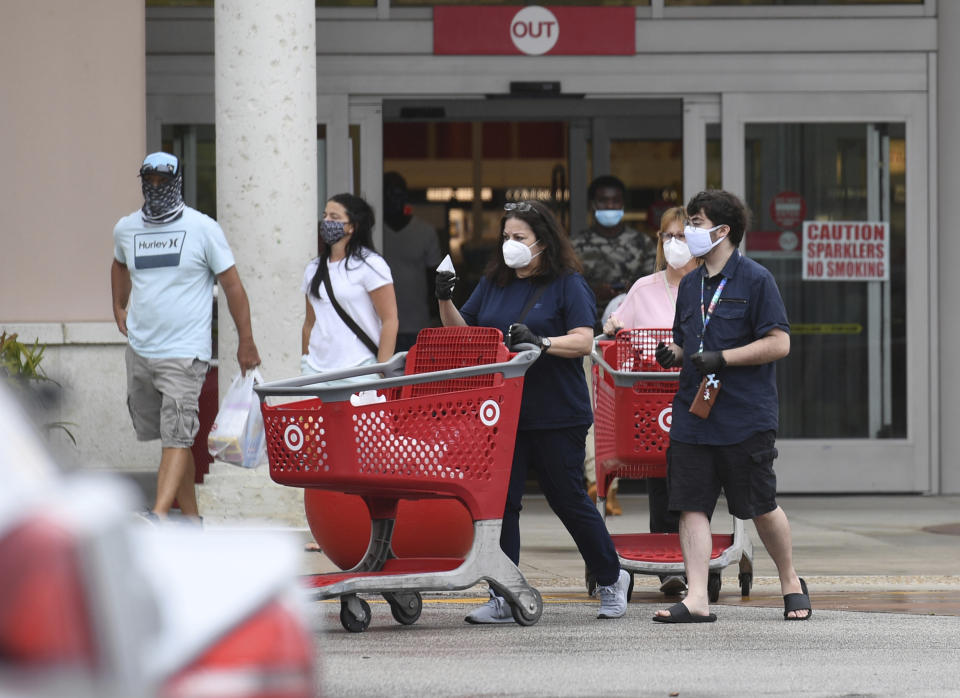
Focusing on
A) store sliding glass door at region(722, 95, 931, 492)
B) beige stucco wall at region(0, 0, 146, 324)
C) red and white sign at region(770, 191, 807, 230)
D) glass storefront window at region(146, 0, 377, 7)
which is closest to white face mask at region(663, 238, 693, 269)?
beige stucco wall at region(0, 0, 146, 324)

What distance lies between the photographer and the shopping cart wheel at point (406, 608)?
266 inches

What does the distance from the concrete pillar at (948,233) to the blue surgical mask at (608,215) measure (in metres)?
2.82

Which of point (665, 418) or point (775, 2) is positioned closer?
point (665, 418)

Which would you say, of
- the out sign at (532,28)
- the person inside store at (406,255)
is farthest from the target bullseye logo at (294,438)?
the out sign at (532,28)

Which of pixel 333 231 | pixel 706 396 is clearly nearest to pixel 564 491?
pixel 706 396

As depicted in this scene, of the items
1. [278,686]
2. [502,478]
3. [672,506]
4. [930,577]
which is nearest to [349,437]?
[502,478]

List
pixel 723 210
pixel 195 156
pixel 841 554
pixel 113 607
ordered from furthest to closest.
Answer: pixel 195 156 < pixel 841 554 < pixel 723 210 < pixel 113 607

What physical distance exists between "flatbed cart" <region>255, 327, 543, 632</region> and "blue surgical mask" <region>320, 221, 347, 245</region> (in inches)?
88.5

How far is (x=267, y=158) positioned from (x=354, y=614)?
3.83 m

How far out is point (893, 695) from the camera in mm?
5129

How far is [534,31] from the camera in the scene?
40.4 ft

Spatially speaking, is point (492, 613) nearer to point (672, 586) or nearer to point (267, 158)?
point (672, 586)

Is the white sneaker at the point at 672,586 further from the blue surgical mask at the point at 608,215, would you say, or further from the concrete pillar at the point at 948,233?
the concrete pillar at the point at 948,233

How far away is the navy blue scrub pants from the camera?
6.77m
